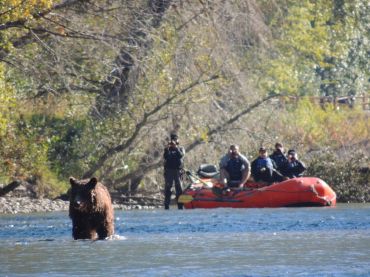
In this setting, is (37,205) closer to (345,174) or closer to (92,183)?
(345,174)

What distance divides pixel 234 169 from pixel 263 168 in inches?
28.7

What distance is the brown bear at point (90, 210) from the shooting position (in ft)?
A: 63.9

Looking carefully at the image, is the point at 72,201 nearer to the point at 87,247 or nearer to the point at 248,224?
the point at 87,247

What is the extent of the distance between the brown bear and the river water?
0.25m

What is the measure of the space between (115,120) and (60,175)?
2.35 meters

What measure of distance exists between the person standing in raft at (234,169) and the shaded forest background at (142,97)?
9.92 feet

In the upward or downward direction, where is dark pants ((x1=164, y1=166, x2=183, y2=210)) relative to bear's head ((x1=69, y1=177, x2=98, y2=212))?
upward

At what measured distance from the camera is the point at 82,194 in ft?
64.0

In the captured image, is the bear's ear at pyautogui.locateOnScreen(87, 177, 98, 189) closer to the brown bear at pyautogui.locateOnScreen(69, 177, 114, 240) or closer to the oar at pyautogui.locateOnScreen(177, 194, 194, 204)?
the brown bear at pyautogui.locateOnScreen(69, 177, 114, 240)

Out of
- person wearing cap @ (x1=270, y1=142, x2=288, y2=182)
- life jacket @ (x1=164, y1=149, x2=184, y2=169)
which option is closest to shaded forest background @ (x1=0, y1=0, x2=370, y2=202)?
life jacket @ (x1=164, y1=149, x2=184, y2=169)

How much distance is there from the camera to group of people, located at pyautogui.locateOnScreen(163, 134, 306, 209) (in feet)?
105

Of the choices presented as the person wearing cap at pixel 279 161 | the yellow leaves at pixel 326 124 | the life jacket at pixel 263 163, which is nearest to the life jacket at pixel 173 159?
the life jacket at pixel 263 163

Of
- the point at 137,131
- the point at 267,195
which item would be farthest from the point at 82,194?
the point at 137,131

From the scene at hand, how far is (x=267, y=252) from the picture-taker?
18078mm
